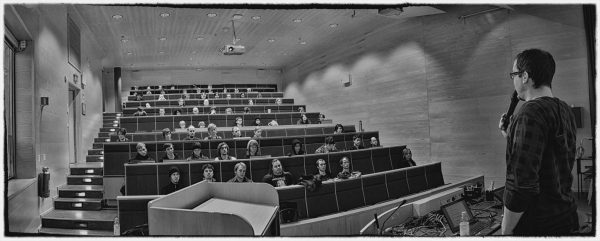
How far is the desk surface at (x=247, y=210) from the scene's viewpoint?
0.81 meters

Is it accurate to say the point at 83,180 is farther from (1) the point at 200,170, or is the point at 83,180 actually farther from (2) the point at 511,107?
(2) the point at 511,107

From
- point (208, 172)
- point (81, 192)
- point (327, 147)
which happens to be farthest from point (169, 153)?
point (327, 147)

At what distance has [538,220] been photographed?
853 millimetres

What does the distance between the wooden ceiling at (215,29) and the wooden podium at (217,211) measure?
10.5 feet

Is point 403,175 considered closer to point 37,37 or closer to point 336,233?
point 336,233

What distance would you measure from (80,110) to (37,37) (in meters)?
2.46

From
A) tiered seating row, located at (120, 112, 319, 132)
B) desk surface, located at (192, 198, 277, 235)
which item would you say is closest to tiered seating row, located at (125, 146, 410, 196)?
desk surface, located at (192, 198, 277, 235)

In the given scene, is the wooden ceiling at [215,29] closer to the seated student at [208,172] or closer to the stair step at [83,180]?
the seated student at [208,172]

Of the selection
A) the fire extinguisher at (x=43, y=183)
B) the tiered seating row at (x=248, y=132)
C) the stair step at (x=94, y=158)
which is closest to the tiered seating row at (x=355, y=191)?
the tiered seating row at (x=248, y=132)

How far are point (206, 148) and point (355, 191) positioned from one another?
193 centimetres

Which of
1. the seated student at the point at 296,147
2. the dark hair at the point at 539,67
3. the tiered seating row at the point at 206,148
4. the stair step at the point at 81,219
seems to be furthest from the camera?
the seated student at the point at 296,147

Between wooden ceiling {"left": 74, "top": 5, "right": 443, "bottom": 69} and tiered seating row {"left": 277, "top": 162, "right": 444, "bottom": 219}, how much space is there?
187 centimetres

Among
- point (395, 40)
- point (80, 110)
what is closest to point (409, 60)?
point (395, 40)

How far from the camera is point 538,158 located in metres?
0.79
